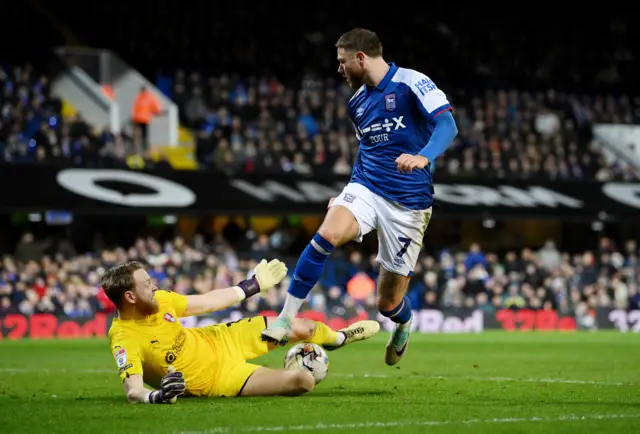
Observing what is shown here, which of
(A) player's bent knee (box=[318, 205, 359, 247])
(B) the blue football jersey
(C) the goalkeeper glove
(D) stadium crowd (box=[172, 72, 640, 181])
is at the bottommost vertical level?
(D) stadium crowd (box=[172, 72, 640, 181])

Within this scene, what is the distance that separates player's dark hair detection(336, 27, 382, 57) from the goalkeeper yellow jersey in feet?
8.22

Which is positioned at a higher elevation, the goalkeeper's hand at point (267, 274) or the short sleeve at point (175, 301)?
the goalkeeper's hand at point (267, 274)

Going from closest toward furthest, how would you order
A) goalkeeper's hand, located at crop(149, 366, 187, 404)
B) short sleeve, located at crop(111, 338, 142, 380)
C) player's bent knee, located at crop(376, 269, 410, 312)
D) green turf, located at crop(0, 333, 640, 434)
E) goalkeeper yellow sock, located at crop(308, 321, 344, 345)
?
green turf, located at crop(0, 333, 640, 434)
goalkeeper's hand, located at crop(149, 366, 187, 404)
short sleeve, located at crop(111, 338, 142, 380)
goalkeeper yellow sock, located at crop(308, 321, 344, 345)
player's bent knee, located at crop(376, 269, 410, 312)

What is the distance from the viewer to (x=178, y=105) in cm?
2973

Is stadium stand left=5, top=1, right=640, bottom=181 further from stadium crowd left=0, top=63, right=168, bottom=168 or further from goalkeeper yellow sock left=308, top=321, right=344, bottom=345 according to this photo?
goalkeeper yellow sock left=308, top=321, right=344, bottom=345

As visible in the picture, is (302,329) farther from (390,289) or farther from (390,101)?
(390,101)

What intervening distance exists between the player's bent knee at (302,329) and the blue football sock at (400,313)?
1239mm

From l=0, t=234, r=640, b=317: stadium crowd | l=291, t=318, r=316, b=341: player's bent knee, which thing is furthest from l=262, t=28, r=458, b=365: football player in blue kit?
l=0, t=234, r=640, b=317: stadium crowd

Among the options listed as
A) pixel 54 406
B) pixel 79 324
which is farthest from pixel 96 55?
pixel 54 406

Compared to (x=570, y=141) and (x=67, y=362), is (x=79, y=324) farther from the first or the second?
(x=570, y=141)

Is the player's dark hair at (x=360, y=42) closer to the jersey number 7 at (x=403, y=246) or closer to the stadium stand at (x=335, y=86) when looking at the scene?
the jersey number 7 at (x=403, y=246)

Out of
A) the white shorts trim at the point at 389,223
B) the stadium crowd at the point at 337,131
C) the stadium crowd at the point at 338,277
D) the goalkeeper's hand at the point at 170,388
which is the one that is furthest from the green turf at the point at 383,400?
the stadium crowd at the point at 337,131

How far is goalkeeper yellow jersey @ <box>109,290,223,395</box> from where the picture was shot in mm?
8516

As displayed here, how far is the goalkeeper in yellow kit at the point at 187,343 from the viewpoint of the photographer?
8.49 m
